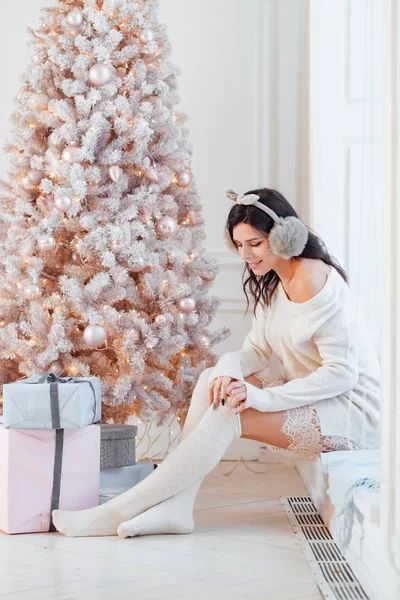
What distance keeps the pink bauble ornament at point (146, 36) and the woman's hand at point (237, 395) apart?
1.31 metres

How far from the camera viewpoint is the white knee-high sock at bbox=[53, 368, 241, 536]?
2.30 meters

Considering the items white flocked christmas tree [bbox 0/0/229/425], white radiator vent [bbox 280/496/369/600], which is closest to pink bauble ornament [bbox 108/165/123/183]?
white flocked christmas tree [bbox 0/0/229/425]

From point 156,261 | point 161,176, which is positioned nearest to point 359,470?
point 156,261

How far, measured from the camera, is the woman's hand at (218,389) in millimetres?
2354

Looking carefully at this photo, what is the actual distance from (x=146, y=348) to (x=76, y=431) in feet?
1.61

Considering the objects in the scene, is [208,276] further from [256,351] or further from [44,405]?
[44,405]

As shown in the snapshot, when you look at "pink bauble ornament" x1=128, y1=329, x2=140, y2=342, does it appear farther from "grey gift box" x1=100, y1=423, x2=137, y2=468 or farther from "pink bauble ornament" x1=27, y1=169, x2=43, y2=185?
"pink bauble ornament" x1=27, y1=169, x2=43, y2=185

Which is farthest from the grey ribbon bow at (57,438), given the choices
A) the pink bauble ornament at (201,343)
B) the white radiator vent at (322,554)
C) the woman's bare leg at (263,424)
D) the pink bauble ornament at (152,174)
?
the pink bauble ornament at (152,174)

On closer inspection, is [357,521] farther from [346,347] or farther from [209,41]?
[209,41]

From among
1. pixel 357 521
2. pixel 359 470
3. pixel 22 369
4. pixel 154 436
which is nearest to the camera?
pixel 357 521

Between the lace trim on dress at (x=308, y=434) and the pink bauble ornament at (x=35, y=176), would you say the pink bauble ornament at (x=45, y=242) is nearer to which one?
the pink bauble ornament at (x=35, y=176)

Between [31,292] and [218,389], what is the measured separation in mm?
787

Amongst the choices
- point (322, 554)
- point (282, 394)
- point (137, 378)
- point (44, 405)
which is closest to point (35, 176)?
point (137, 378)

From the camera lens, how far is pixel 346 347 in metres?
2.39
